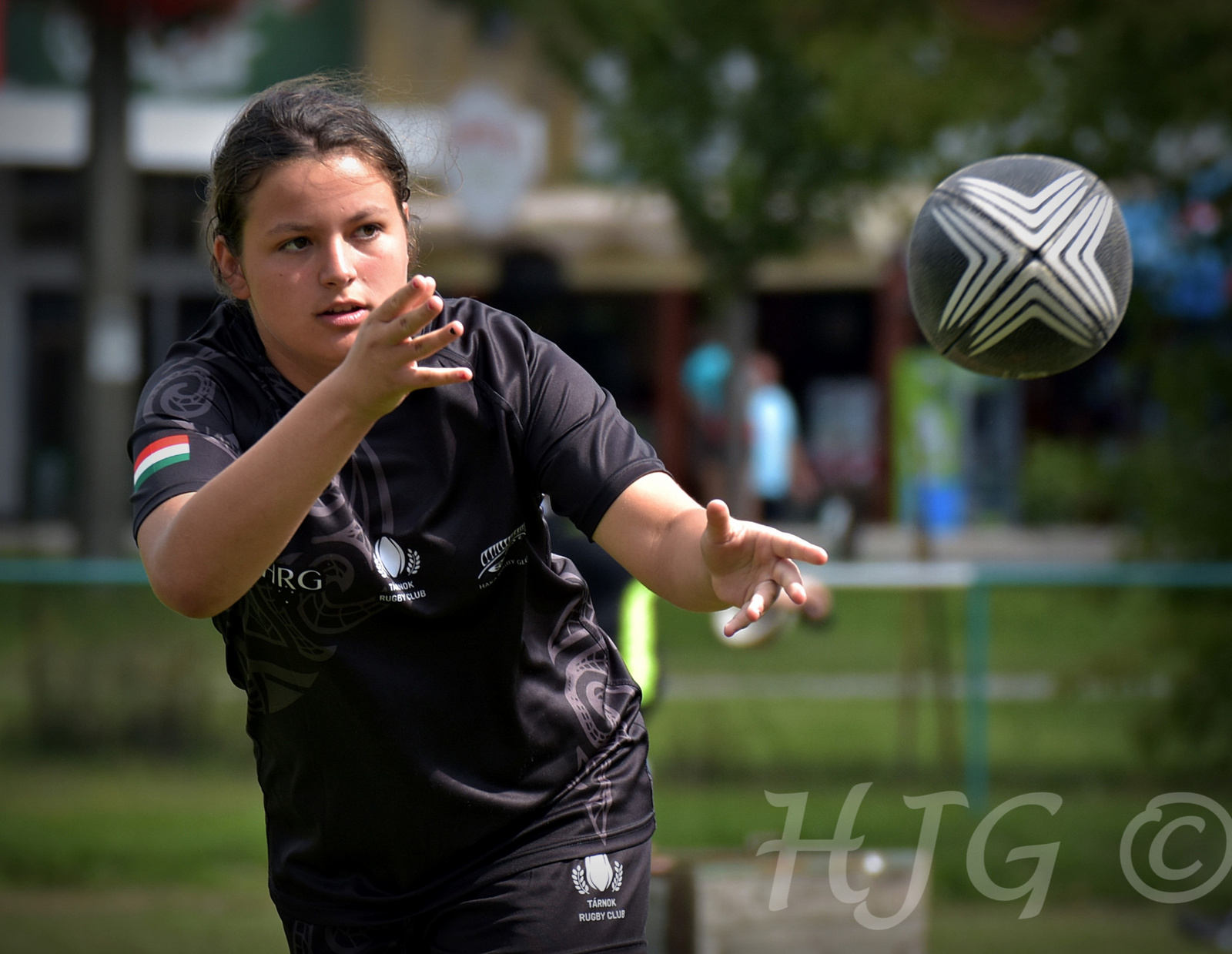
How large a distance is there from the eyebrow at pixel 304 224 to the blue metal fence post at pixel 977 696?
4.98 m

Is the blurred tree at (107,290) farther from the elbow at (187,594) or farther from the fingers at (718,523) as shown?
the fingers at (718,523)

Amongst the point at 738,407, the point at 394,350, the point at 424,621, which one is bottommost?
the point at 424,621

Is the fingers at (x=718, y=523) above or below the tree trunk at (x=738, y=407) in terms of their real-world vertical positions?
below

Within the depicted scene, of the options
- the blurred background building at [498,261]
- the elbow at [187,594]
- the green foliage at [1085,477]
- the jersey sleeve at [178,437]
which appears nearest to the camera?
the elbow at [187,594]

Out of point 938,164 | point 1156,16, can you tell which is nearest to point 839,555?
point 938,164

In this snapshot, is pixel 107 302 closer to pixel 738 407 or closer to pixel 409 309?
pixel 738 407

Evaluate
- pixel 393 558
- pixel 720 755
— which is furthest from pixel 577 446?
pixel 720 755

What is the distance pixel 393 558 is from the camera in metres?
2.11

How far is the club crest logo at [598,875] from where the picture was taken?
86.3 inches

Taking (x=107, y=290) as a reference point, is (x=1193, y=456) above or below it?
below

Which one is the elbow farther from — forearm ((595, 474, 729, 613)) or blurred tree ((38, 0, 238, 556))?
blurred tree ((38, 0, 238, 556))

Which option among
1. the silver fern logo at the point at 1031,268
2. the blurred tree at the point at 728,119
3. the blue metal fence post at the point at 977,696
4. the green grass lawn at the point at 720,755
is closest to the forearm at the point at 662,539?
the silver fern logo at the point at 1031,268

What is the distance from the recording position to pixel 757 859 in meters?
4.46

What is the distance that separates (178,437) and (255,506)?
32 centimetres
